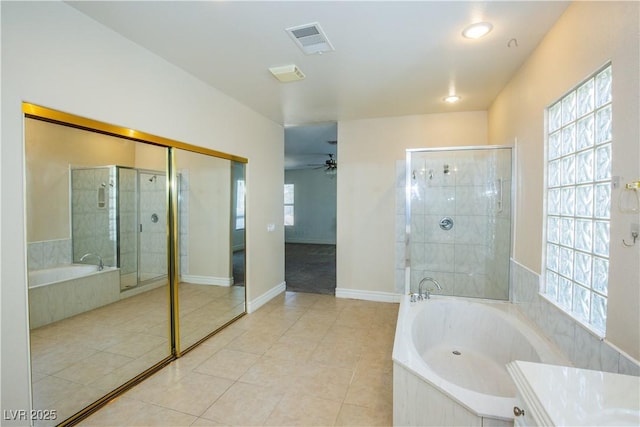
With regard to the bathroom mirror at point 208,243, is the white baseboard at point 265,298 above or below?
below

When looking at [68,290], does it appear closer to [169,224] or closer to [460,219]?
[169,224]

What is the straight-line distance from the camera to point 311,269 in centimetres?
612

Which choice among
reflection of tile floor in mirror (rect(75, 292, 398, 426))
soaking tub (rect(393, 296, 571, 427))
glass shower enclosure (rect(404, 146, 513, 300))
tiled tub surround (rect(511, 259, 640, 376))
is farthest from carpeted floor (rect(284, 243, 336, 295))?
tiled tub surround (rect(511, 259, 640, 376))

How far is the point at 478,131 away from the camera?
3729mm

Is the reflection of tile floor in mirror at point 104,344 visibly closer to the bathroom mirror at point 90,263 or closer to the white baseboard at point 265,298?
the bathroom mirror at point 90,263

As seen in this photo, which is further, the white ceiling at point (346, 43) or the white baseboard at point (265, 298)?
the white baseboard at point (265, 298)

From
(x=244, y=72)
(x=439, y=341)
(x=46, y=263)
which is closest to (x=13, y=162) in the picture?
(x=46, y=263)

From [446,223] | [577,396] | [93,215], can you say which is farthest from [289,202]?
[577,396]

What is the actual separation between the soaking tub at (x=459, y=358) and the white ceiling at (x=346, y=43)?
210 cm

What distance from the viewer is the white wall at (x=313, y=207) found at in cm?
987

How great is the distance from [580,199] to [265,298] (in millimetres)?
3443

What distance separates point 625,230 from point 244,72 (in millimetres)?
2727

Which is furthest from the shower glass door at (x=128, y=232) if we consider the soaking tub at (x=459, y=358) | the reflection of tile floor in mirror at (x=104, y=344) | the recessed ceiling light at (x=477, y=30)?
the recessed ceiling light at (x=477, y=30)

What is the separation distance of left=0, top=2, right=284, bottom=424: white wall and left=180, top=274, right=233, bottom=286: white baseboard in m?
1.32
